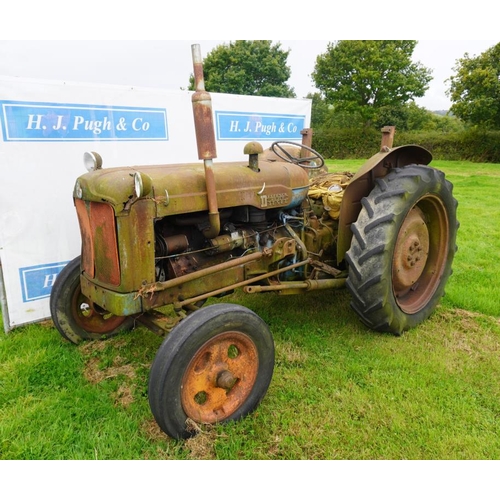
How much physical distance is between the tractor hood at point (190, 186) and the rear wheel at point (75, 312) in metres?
0.76

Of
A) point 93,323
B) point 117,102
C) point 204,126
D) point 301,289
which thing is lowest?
point 93,323

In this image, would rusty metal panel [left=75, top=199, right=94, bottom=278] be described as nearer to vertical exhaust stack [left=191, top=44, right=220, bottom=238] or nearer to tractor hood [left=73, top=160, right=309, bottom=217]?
tractor hood [left=73, top=160, right=309, bottom=217]

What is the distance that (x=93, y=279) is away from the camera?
2592 millimetres

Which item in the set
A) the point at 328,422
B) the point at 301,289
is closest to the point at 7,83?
the point at 301,289

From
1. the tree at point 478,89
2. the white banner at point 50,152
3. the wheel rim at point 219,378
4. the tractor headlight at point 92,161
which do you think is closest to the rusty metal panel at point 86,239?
the tractor headlight at point 92,161

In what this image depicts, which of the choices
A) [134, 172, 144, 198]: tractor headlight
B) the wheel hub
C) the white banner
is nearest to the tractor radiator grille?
[134, 172, 144, 198]: tractor headlight

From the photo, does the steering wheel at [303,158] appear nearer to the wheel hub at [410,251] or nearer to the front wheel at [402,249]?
the front wheel at [402,249]

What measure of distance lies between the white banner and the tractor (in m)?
0.86

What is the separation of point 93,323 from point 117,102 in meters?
2.12

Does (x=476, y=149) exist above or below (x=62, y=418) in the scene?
above

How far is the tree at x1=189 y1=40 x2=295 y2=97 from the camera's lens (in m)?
24.2

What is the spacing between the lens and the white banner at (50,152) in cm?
347

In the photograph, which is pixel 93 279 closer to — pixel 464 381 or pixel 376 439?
pixel 376 439

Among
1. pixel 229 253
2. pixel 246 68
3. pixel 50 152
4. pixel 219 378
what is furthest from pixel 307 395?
pixel 246 68
